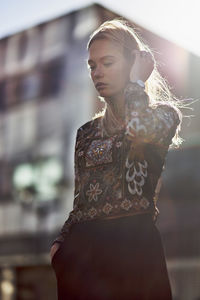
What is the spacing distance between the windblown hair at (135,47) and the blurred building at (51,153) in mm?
17681

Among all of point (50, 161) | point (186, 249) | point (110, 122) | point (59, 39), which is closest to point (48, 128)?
point (50, 161)

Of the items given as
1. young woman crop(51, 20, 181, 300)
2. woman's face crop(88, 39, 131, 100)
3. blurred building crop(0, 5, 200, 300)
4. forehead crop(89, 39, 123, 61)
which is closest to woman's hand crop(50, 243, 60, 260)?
young woman crop(51, 20, 181, 300)

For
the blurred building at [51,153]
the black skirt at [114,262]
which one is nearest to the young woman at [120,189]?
the black skirt at [114,262]

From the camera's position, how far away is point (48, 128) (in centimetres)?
2306

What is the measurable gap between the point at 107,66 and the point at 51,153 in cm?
2043

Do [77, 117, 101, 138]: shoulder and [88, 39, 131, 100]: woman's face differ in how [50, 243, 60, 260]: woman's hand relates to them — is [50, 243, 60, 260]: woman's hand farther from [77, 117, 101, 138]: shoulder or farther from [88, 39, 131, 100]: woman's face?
[88, 39, 131, 100]: woman's face

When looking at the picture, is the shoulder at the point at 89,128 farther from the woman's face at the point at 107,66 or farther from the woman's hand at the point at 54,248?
the woman's hand at the point at 54,248

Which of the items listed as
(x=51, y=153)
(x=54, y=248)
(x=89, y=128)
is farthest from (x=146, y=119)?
(x=51, y=153)

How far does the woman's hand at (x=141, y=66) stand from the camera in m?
2.13

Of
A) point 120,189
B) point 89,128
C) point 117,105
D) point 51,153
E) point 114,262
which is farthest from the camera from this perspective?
point 51,153

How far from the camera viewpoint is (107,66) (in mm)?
2141

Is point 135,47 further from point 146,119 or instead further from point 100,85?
point 146,119

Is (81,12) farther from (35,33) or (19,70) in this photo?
(19,70)

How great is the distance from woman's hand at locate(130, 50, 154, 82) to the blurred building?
17.8m
